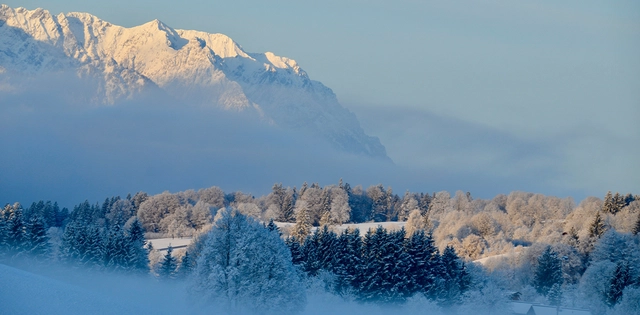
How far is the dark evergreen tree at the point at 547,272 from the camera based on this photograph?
91856 mm

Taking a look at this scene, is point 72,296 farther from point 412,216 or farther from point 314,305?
point 412,216

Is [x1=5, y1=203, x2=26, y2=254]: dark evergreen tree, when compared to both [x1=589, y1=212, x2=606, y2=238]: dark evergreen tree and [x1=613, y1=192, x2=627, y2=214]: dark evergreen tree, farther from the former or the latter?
[x1=613, y1=192, x2=627, y2=214]: dark evergreen tree

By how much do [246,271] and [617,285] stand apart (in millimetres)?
40739

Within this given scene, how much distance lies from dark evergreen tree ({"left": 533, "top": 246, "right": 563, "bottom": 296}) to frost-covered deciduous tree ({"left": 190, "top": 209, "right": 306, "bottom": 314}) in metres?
42.2

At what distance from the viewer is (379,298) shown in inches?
2813

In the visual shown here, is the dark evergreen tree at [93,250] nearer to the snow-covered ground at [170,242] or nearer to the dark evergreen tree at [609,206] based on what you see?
the snow-covered ground at [170,242]

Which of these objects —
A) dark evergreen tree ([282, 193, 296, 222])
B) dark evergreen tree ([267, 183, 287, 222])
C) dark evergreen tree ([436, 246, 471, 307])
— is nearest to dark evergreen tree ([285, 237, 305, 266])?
dark evergreen tree ([436, 246, 471, 307])

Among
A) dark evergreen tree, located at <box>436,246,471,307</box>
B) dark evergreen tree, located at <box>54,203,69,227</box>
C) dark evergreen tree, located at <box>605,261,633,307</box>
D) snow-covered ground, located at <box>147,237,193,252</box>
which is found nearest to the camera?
dark evergreen tree, located at <box>436,246,471,307</box>

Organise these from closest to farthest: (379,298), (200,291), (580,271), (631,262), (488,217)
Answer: (200,291) → (379,298) → (631,262) → (580,271) → (488,217)

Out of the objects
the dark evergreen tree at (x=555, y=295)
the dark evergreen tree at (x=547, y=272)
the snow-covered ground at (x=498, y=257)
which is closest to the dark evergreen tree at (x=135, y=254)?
the dark evergreen tree at (x=555, y=295)

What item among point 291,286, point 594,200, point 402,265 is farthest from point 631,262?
point 594,200

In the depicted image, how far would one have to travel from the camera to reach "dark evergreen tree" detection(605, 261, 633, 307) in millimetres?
77812

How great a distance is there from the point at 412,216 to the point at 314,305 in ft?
272

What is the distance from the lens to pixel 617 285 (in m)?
78.7
